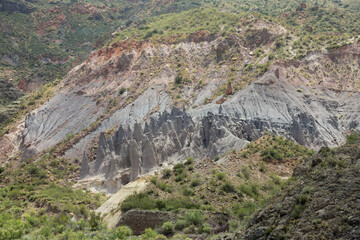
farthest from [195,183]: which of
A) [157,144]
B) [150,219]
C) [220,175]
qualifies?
[157,144]

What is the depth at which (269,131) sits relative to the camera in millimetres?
48531

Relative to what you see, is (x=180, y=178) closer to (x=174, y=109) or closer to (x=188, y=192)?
(x=188, y=192)

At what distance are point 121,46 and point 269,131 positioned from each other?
1811 inches

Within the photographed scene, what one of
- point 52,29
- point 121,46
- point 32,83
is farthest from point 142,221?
point 52,29

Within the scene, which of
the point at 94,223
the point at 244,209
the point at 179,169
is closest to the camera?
the point at 244,209

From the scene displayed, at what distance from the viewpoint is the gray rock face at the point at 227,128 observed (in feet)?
152

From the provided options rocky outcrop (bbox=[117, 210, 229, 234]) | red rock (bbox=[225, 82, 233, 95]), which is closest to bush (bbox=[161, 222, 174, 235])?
rocky outcrop (bbox=[117, 210, 229, 234])

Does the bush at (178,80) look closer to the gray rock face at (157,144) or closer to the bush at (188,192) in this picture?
the gray rock face at (157,144)

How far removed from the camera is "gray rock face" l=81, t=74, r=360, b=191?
4622 centimetres

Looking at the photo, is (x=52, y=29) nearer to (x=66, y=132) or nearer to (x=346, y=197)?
(x=66, y=132)

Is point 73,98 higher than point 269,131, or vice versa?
point 73,98

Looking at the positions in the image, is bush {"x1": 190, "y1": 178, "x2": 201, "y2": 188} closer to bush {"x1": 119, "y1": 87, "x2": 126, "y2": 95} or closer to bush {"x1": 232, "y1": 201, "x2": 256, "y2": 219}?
bush {"x1": 232, "y1": 201, "x2": 256, "y2": 219}

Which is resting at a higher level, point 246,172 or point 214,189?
point 214,189

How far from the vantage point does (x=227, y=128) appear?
47.6m
